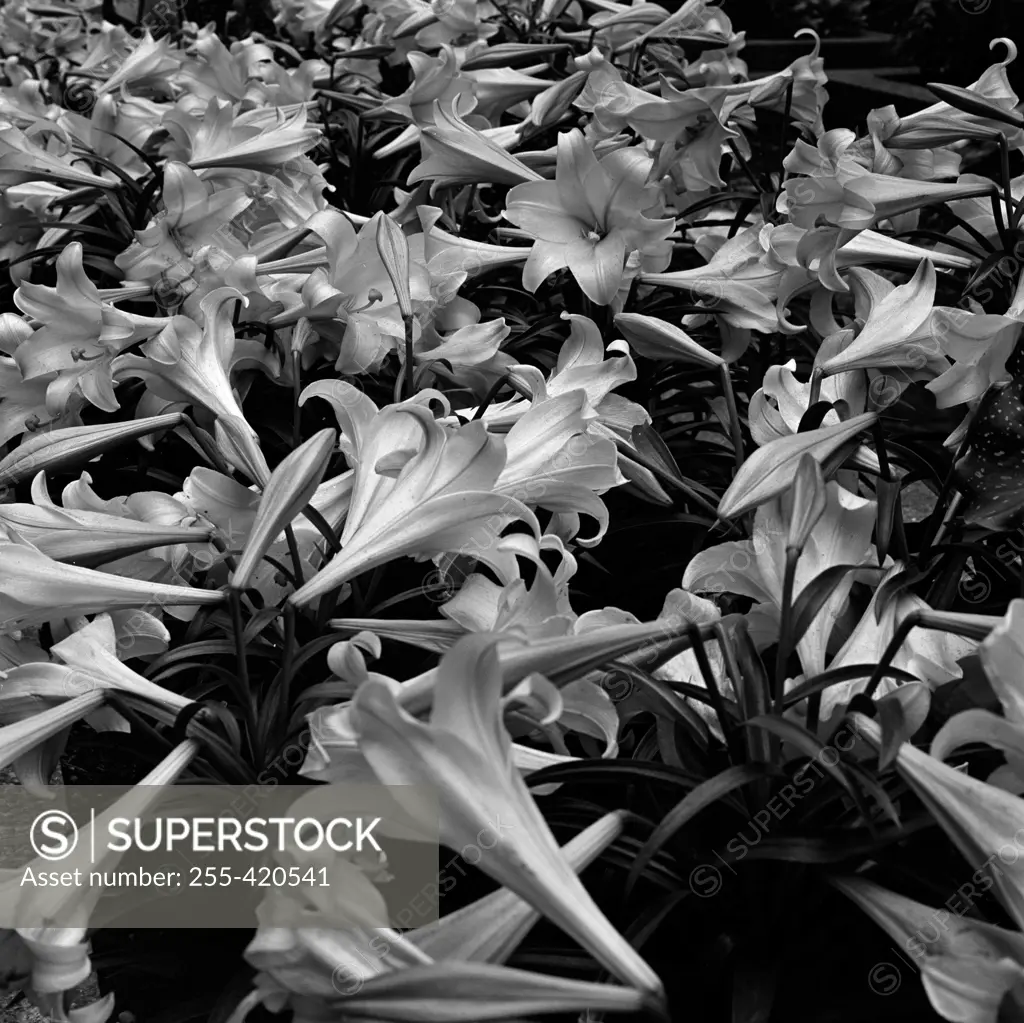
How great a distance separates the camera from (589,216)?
155 cm

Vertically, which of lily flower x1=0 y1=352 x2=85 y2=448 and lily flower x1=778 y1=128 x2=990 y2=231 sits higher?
lily flower x1=778 y1=128 x2=990 y2=231

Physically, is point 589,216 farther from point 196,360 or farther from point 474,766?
point 474,766

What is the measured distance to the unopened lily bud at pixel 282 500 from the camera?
964mm

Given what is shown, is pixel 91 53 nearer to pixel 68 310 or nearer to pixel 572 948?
pixel 68 310

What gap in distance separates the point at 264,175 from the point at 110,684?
1.34 meters

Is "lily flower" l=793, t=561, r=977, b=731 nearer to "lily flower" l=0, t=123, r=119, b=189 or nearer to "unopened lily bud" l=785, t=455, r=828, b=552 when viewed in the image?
"unopened lily bud" l=785, t=455, r=828, b=552

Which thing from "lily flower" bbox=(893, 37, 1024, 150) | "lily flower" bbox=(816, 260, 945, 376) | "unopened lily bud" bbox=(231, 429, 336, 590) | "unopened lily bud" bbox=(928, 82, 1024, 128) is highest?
"unopened lily bud" bbox=(928, 82, 1024, 128)

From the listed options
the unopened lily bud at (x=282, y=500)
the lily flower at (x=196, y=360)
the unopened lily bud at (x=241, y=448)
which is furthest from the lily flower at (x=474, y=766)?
the lily flower at (x=196, y=360)

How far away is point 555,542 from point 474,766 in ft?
1.35

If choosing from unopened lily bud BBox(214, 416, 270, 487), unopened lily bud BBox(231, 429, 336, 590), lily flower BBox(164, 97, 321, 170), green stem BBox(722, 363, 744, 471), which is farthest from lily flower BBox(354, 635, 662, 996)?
lily flower BBox(164, 97, 321, 170)

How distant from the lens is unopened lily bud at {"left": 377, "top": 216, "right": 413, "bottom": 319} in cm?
144

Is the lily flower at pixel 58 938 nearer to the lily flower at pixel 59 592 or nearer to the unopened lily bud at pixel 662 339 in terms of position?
the lily flower at pixel 59 592

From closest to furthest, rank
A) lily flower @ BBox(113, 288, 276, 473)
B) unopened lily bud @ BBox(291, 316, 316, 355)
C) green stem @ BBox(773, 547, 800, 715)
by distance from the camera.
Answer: green stem @ BBox(773, 547, 800, 715) → lily flower @ BBox(113, 288, 276, 473) → unopened lily bud @ BBox(291, 316, 316, 355)
